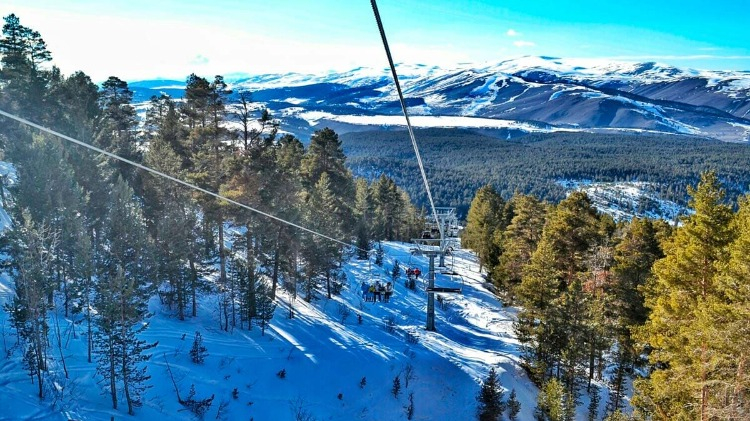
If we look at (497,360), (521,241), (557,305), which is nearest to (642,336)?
(557,305)

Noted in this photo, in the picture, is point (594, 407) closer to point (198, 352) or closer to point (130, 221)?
point (198, 352)

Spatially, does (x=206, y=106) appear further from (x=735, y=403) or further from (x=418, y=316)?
(x=735, y=403)

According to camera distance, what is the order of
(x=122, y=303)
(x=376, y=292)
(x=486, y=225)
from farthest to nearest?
(x=486, y=225)
(x=376, y=292)
(x=122, y=303)

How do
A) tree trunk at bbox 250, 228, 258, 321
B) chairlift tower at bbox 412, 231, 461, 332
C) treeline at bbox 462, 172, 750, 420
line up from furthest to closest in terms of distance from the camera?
tree trunk at bbox 250, 228, 258, 321
chairlift tower at bbox 412, 231, 461, 332
treeline at bbox 462, 172, 750, 420

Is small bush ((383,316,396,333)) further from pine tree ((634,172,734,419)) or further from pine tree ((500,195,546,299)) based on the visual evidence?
pine tree ((634,172,734,419))

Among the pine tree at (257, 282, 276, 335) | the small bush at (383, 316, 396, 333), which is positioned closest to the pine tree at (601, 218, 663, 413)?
the small bush at (383, 316, 396, 333)

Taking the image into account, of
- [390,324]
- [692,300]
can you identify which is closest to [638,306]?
[692,300]
